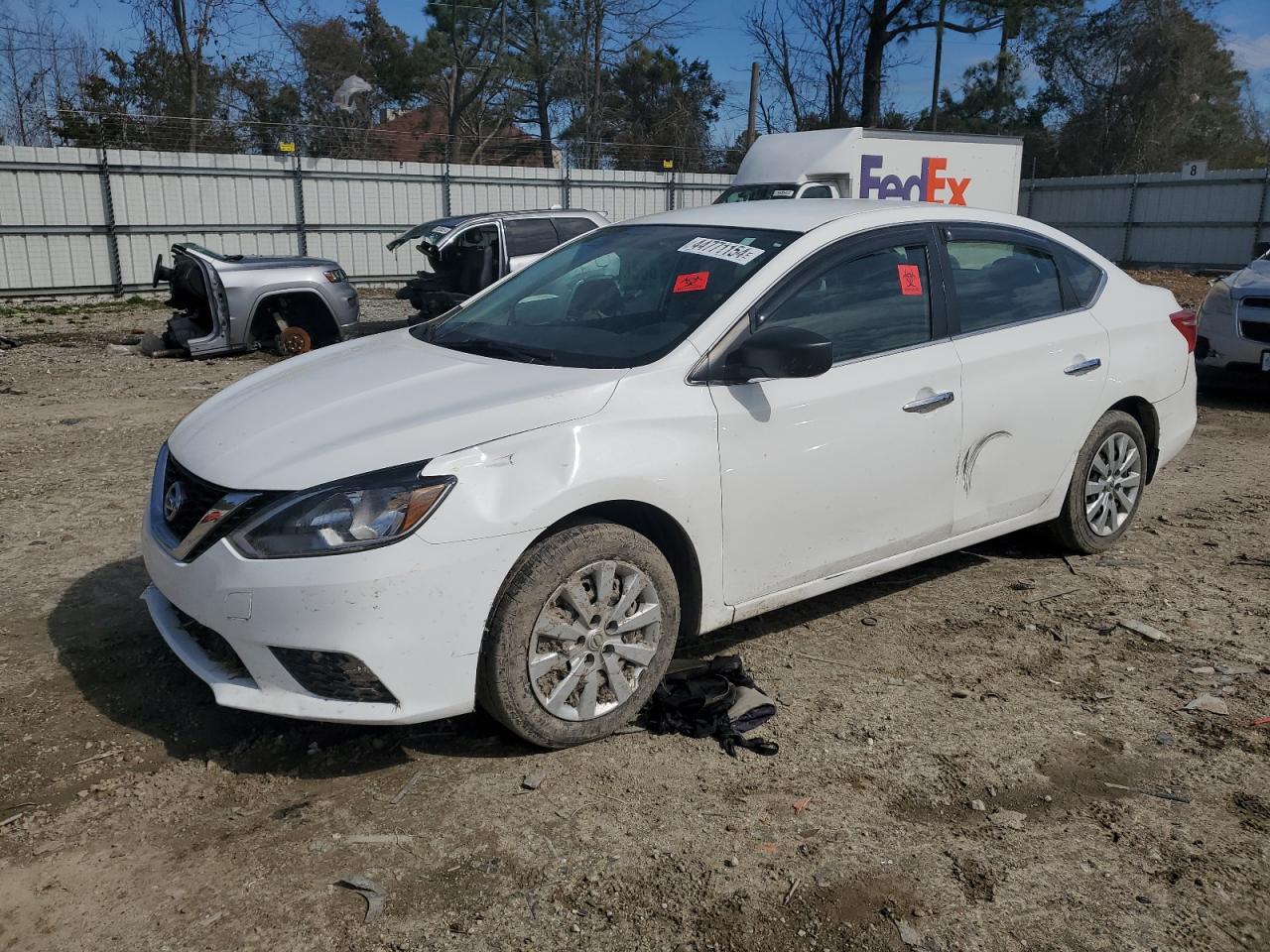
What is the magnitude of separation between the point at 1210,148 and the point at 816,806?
45738 mm

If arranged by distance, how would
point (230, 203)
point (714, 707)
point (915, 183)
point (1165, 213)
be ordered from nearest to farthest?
point (714, 707)
point (915, 183)
point (230, 203)
point (1165, 213)

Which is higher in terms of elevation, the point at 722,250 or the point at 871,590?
the point at 722,250

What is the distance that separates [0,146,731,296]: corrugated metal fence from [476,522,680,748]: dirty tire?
18.0 metres

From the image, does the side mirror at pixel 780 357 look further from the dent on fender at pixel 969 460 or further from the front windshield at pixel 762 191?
the front windshield at pixel 762 191

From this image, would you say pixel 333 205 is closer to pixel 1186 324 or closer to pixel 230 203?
pixel 230 203

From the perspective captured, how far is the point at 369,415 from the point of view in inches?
129

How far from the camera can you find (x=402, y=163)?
22.0m

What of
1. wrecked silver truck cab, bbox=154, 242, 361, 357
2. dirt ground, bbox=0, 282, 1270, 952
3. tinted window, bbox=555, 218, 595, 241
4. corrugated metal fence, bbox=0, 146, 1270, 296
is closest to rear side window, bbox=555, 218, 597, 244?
tinted window, bbox=555, 218, 595, 241

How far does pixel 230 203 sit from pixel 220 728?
18.7m

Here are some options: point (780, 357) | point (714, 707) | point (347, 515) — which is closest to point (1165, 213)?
point (780, 357)

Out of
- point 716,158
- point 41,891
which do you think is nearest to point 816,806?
point 41,891

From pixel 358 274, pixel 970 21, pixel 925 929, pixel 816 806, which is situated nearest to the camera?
pixel 925 929

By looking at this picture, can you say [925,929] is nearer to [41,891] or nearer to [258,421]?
[41,891]

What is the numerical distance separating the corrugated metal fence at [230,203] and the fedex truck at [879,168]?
27.6 ft
